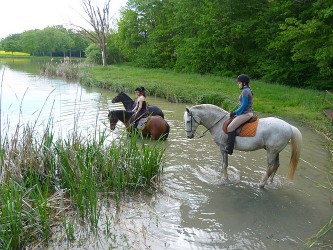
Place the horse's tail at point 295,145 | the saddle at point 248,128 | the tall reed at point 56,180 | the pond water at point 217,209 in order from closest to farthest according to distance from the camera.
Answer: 1. the tall reed at point 56,180
2. the pond water at point 217,209
3. the horse's tail at point 295,145
4. the saddle at point 248,128

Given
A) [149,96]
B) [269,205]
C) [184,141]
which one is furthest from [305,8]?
[269,205]

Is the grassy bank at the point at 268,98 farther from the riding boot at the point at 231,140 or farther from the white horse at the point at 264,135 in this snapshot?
the riding boot at the point at 231,140

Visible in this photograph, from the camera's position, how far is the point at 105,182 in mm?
5320

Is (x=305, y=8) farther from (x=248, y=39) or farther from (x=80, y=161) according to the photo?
(x=80, y=161)

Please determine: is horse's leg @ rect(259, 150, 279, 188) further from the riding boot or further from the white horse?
the riding boot

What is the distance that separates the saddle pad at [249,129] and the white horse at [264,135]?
7cm

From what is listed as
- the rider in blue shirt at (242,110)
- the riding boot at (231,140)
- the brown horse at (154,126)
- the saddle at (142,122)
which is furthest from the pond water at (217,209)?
the saddle at (142,122)

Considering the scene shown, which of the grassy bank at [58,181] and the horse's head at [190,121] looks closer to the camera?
the grassy bank at [58,181]

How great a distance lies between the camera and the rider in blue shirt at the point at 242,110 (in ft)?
20.0

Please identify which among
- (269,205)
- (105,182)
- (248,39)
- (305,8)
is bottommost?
(269,205)

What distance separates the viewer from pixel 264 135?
6156 mm

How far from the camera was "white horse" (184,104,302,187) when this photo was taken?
6.02 m

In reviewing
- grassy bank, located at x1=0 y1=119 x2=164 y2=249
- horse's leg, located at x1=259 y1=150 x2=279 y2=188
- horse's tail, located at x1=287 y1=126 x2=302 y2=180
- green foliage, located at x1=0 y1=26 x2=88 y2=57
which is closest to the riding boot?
horse's leg, located at x1=259 y1=150 x2=279 y2=188

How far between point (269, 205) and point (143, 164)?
8.06ft
